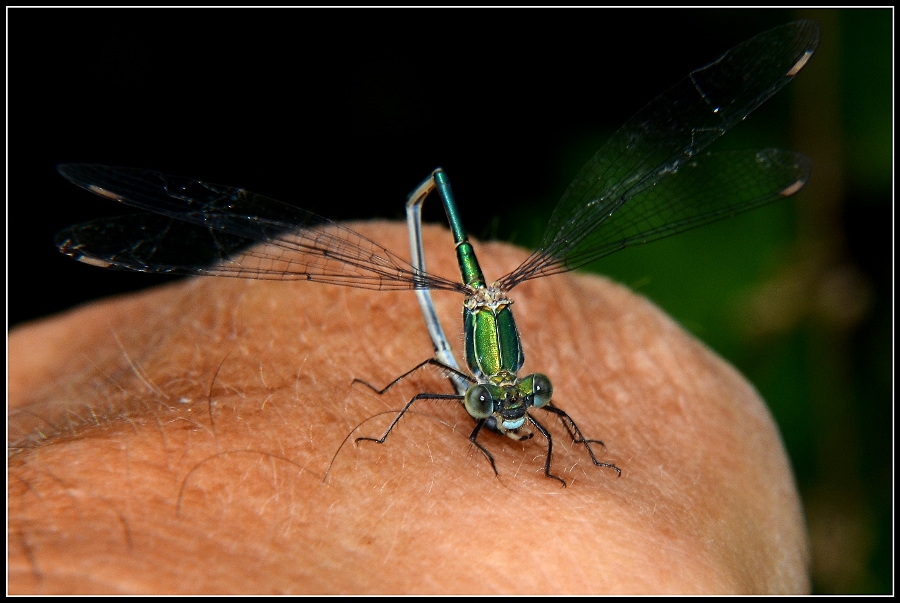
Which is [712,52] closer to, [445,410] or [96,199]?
[445,410]

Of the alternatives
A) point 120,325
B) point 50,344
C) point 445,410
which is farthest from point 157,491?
point 50,344

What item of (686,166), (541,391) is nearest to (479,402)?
(541,391)

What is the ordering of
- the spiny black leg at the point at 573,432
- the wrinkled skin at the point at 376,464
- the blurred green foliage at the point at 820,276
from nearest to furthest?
1. the wrinkled skin at the point at 376,464
2. the spiny black leg at the point at 573,432
3. the blurred green foliage at the point at 820,276

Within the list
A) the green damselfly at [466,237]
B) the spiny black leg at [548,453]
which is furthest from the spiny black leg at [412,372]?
the spiny black leg at [548,453]

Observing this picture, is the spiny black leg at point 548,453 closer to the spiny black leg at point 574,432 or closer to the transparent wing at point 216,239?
the spiny black leg at point 574,432

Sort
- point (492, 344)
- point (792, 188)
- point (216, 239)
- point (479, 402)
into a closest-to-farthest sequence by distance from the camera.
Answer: point (479, 402)
point (492, 344)
point (216, 239)
point (792, 188)

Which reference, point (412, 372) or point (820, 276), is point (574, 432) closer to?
point (412, 372)
